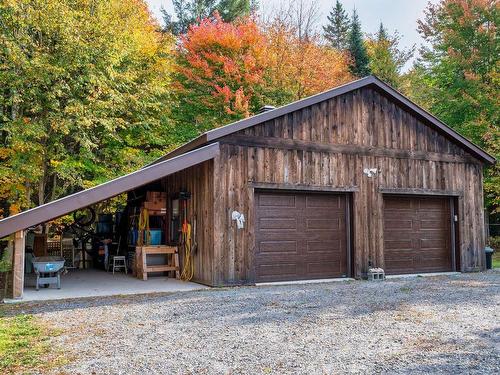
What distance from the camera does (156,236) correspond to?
11828 mm

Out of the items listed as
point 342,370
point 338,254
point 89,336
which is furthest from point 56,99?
point 342,370

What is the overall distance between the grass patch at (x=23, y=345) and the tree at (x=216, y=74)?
14120mm

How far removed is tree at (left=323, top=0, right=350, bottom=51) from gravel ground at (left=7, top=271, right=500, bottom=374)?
29537 millimetres

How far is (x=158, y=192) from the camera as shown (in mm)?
12164

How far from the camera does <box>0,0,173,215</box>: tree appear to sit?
13062mm

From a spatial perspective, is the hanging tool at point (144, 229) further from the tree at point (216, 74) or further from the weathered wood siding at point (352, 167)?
the tree at point (216, 74)

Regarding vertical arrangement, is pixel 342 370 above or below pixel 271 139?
below

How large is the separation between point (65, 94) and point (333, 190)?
871 cm

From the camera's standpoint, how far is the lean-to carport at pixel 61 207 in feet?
23.8

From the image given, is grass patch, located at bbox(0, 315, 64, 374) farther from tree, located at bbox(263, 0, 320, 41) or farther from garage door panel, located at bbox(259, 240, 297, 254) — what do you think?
tree, located at bbox(263, 0, 320, 41)

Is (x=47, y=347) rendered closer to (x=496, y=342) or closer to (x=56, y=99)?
(x=496, y=342)

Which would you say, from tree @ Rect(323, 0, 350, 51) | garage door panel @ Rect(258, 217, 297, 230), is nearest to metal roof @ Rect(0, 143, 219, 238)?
garage door panel @ Rect(258, 217, 297, 230)

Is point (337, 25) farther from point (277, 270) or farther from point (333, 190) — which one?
point (277, 270)

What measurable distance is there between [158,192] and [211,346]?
26.3 feet
